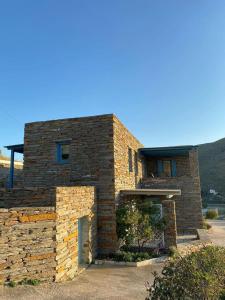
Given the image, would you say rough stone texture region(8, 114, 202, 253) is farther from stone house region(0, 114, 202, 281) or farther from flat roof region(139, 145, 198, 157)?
flat roof region(139, 145, 198, 157)

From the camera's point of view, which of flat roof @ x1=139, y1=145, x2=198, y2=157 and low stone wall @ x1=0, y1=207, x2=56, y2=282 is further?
flat roof @ x1=139, y1=145, x2=198, y2=157

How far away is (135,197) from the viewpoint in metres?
14.9

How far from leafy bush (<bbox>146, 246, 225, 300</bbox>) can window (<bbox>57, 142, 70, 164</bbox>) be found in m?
9.23

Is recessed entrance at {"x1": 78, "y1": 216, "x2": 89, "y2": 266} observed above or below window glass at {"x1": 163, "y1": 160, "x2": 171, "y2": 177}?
below

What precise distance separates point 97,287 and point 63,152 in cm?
732

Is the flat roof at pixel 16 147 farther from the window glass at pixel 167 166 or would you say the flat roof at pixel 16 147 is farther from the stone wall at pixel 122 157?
the window glass at pixel 167 166

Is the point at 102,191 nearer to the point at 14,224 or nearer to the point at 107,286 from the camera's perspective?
the point at 107,286

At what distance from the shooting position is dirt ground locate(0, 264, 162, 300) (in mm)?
6777

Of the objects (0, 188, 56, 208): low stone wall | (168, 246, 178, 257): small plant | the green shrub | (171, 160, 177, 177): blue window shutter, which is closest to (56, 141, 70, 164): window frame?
(0, 188, 56, 208): low stone wall

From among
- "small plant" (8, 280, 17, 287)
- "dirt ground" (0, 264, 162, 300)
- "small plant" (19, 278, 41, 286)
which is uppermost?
"small plant" (8, 280, 17, 287)

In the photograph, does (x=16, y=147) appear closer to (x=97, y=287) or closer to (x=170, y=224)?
(x=170, y=224)

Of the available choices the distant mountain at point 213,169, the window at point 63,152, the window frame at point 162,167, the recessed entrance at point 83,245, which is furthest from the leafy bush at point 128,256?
the distant mountain at point 213,169

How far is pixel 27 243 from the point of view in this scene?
7.53 meters

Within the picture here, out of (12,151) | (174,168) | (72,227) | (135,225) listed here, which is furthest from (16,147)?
(174,168)
